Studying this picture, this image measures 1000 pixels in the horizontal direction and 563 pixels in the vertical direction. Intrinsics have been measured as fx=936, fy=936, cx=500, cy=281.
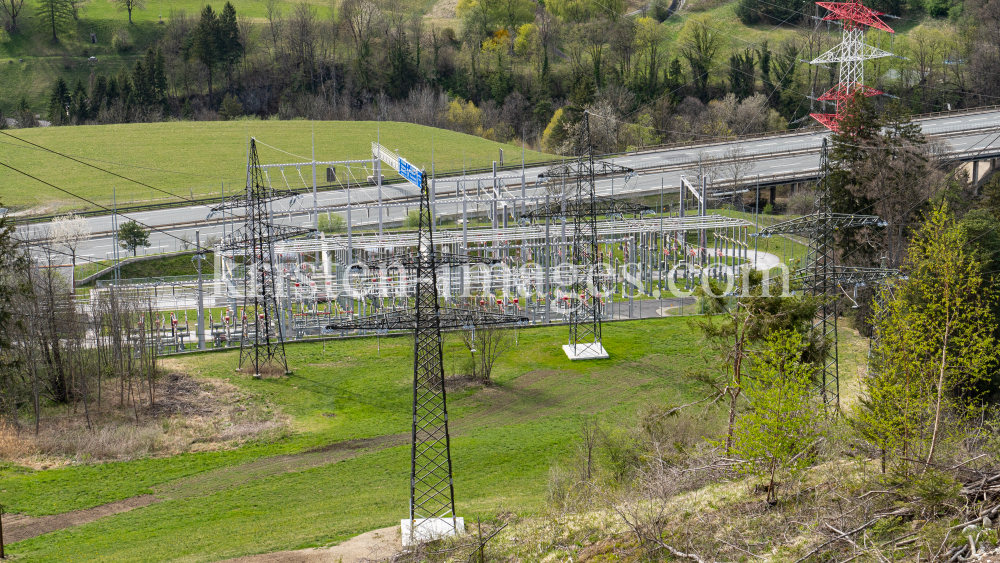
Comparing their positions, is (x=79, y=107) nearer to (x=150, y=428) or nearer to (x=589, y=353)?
(x=150, y=428)

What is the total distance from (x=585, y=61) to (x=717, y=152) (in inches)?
1210

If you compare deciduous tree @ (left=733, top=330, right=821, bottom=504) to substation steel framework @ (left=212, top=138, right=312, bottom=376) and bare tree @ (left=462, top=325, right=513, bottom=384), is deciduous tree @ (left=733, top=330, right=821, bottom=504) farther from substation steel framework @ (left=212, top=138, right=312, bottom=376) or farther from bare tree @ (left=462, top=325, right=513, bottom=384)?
substation steel framework @ (left=212, top=138, right=312, bottom=376)

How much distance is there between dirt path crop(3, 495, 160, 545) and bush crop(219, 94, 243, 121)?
67.3 m

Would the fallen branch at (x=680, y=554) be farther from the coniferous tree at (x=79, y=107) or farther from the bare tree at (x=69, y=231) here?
the coniferous tree at (x=79, y=107)

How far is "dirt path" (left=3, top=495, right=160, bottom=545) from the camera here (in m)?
20.2

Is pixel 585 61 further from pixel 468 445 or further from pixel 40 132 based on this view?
pixel 468 445

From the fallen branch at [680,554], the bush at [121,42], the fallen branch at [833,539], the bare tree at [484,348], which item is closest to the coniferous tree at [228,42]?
the bush at [121,42]

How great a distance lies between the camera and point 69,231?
45375 millimetres

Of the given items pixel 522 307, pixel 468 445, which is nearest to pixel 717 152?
pixel 522 307

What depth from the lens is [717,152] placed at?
210 feet

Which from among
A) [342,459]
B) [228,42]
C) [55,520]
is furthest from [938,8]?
[55,520]

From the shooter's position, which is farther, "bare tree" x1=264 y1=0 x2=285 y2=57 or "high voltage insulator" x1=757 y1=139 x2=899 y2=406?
"bare tree" x1=264 y1=0 x2=285 y2=57

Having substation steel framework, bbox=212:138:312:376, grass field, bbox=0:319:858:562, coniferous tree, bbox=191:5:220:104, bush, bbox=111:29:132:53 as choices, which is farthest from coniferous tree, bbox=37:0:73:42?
grass field, bbox=0:319:858:562

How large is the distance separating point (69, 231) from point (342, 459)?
91.6 ft
